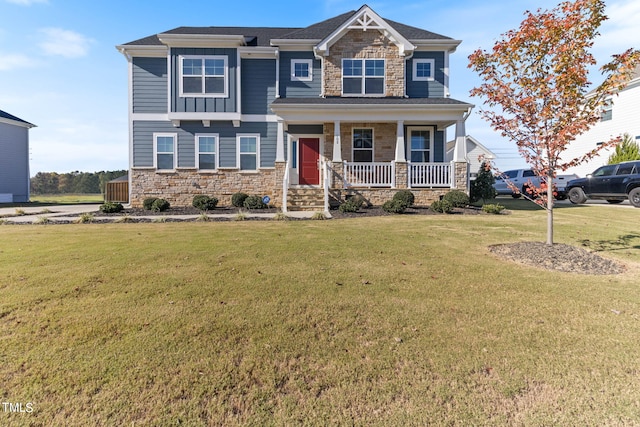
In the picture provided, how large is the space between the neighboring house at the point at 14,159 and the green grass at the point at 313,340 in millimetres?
24004

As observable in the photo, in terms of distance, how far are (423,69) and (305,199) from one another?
8.87 metres

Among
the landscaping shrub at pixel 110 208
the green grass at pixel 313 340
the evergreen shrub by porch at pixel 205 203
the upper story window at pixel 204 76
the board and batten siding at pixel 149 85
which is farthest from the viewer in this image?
the board and batten siding at pixel 149 85

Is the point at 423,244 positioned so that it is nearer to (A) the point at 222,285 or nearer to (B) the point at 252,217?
(A) the point at 222,285

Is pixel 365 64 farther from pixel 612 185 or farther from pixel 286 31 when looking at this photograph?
pixel 612 185

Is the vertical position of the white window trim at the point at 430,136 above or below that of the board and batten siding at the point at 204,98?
below

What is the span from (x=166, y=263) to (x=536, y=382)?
5.16m

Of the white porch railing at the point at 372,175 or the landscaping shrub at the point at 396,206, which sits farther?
the white porch railing at the point at 372,175

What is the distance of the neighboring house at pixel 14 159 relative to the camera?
912 inches

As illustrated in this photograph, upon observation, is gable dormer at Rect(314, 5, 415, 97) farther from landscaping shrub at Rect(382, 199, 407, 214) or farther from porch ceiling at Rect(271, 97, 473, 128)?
landscaping shrub at Rect(382, 199, 407, 214)

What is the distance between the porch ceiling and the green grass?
9052 millimetres

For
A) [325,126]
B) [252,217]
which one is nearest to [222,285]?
[252,217]

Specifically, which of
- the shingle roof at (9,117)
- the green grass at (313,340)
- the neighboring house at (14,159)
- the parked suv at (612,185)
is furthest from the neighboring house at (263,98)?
the shingle roof at (9,117)

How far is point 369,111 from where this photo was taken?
13688 mm

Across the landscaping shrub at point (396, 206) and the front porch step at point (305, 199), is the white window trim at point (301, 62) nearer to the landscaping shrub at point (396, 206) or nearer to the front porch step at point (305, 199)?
the front porch step at point (305, 199)
